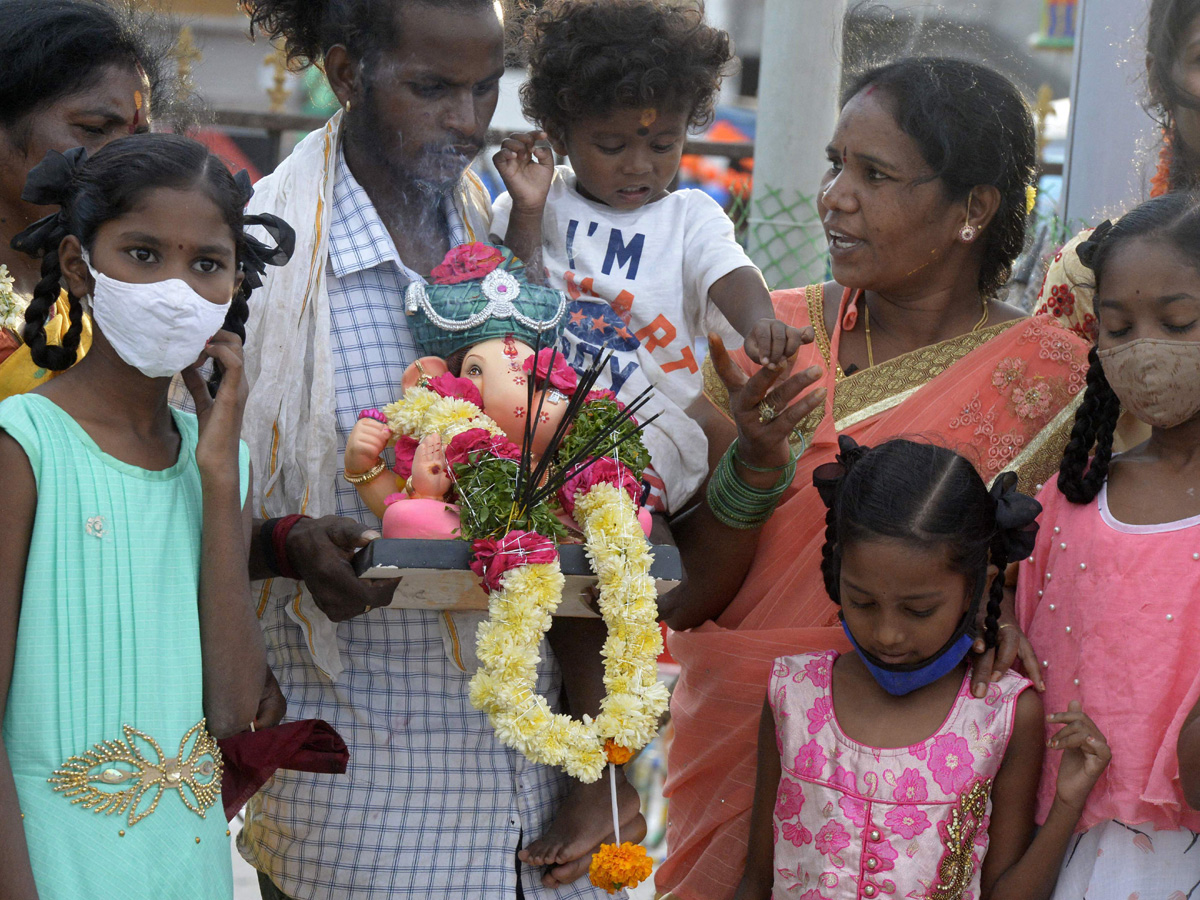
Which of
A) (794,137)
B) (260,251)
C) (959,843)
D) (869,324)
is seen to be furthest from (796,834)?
(794,137)

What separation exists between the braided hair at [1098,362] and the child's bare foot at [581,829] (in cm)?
114

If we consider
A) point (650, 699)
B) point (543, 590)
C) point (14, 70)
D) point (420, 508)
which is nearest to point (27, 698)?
point (420, 508)

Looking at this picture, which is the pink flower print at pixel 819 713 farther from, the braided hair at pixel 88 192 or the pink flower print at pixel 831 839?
the braided hair at pixel 88 192

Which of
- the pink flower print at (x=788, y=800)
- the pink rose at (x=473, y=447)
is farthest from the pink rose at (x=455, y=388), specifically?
the pink flower print at (x=788, y=800)

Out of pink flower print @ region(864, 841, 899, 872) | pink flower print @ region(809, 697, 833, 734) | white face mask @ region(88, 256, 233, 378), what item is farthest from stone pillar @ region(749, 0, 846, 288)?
white face mask @ region(88, 256, 233, 378)

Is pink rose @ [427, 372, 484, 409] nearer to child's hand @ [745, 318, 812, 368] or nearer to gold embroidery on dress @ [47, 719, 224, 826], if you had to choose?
child's hand @ [745, 318, 812, 368]

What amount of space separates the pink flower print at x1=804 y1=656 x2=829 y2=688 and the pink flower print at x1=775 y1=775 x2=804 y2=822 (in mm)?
204

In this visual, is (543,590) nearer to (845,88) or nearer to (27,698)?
(27,698)

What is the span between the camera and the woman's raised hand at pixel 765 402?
2.67m

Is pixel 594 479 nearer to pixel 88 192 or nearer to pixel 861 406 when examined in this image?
pixel 861 406

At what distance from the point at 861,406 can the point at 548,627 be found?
1072 mm

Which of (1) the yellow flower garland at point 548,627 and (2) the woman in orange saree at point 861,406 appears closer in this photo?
(1) the yellow flower garland at point 548,627

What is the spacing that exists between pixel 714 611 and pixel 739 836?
526 millimetres

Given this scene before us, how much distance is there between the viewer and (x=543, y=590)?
2.31 metres
